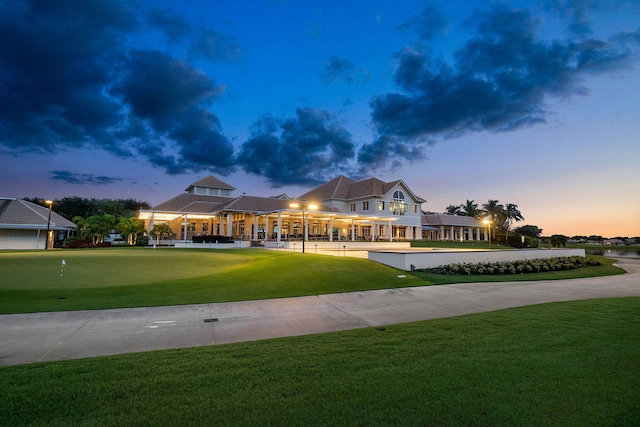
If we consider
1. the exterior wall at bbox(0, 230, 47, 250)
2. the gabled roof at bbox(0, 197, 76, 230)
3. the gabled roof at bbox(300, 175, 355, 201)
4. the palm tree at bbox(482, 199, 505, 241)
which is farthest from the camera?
the palm tree at bbox(482, 199, 505, 241)

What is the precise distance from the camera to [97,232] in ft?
138

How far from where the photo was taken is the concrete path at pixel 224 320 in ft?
20.5

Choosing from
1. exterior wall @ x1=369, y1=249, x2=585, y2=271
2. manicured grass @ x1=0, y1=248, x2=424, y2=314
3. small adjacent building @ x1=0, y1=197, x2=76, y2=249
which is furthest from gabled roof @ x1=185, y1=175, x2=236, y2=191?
exterior wall @ x1=369, y1=249, x2=585, y2=271

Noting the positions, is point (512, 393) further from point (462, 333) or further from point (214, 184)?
point (214, 184)

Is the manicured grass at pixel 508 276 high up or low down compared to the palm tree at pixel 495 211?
down

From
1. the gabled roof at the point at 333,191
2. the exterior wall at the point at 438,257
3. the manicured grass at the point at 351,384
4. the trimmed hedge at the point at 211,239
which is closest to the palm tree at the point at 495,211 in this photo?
the gabled roof at the point at 333,191

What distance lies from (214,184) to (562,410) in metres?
55.6

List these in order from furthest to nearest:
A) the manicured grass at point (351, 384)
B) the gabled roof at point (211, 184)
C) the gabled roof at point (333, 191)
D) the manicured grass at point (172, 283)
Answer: the gabled roof at point (211, 184), the gabled roof at point (333, 191), the manicured grass at point (172, 283), the manicured grass at point (351, 384)

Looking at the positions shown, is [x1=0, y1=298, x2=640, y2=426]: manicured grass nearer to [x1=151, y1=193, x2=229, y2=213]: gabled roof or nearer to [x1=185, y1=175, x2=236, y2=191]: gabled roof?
[x1=151, y1=193, x2=229, y2=213]: gabled roof

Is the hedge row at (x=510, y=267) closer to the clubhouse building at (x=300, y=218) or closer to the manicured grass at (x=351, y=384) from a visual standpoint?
the manicured grass at (x=351, y=384)

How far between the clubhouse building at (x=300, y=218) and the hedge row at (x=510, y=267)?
827 inches

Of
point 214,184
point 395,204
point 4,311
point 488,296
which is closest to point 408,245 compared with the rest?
point 395,204

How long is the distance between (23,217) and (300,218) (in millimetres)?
32725

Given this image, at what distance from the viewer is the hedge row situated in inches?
713
